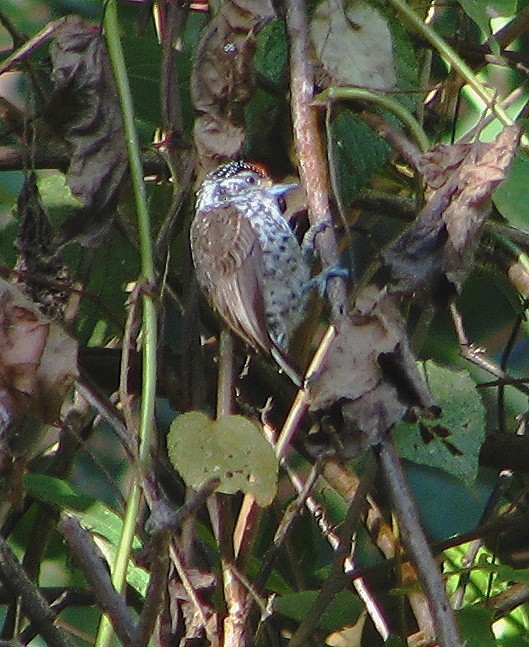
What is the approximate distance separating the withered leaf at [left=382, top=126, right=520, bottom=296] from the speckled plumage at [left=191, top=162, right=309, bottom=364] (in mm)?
1052

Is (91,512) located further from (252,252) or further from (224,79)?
(252,252)

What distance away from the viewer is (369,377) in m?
1.62

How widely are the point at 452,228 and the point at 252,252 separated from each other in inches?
54.0

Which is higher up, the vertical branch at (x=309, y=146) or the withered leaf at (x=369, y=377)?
the vertical branch at (x=309, y=146)

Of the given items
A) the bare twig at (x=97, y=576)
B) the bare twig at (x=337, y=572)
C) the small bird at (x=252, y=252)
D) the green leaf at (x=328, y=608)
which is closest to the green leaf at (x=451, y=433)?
the bare twig at (x=337, y=572)

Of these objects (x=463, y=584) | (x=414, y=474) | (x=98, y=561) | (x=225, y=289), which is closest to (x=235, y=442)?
(x=98, y=561)

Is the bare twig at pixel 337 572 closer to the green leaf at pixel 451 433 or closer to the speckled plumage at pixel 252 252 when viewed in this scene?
the green leaf at pixel 451 433

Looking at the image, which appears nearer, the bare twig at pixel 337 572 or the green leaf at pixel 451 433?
the bare twig at pixel 337 572

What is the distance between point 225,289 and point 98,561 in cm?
158

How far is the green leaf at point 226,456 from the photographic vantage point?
1842 mm

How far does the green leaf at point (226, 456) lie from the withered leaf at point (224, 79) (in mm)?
516

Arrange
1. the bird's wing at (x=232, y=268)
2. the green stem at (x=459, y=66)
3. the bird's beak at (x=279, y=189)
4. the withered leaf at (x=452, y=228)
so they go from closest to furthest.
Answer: the withered leaf at (x=452, y=228) → the green stem at (x=459, y=66) → the bird's wing at (x=232, y=268) → the bird's beak at (x=279, y=189)

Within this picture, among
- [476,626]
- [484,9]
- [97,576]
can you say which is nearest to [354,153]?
[484,9]

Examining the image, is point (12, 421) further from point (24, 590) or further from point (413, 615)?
point (413, 615)
